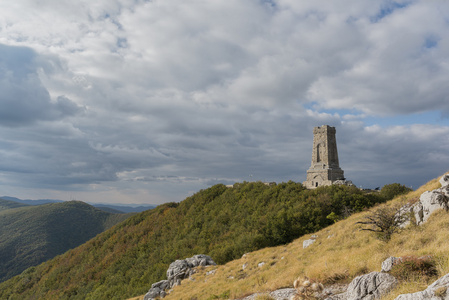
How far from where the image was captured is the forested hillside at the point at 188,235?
A: 115ft

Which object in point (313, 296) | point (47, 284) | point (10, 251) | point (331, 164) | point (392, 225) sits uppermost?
point (331, 164)

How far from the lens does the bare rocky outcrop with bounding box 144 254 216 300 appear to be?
1049 inches

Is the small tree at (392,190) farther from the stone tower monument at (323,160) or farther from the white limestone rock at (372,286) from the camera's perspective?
the white limestone rock at (372,286)

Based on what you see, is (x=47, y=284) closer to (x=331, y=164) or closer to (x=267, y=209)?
(x=267, y=209)

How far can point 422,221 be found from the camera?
1727cm

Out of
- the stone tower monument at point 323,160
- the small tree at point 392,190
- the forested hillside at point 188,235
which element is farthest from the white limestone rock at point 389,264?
the stone tower monument at point 323,160

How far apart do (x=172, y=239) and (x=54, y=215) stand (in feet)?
589

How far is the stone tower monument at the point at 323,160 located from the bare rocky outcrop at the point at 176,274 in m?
26.5

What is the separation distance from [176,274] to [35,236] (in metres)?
169

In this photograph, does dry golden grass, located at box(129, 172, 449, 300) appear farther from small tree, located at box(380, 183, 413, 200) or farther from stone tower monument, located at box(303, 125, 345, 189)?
stone tower monument, located at box(303, 125, 345, 189)

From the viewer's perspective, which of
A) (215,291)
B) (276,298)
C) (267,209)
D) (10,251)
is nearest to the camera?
(276,298)

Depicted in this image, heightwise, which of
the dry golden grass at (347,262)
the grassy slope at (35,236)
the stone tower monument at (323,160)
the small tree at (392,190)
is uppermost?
the stone tower monument at (323,160)

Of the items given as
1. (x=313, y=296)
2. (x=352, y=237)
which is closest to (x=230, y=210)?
(x=352, y=237)

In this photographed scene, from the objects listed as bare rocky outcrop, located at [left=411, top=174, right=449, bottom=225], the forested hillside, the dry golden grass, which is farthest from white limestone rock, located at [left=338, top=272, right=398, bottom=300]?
the forested hillside
